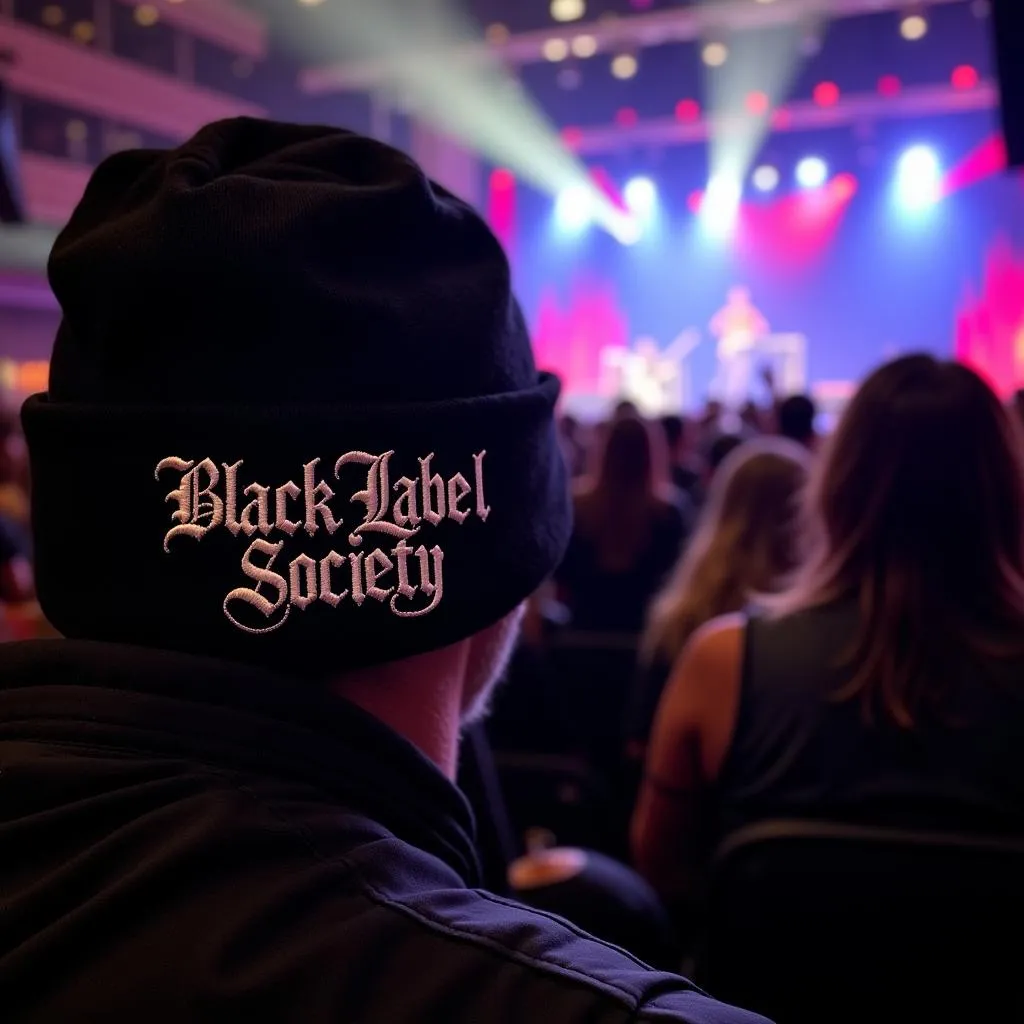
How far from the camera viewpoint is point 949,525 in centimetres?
161

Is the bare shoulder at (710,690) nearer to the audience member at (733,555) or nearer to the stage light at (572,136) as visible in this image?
the audience member at (733,555)

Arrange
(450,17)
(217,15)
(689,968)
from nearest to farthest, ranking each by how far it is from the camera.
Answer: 1. (689,968)
2. (450,17)
3. (217,15)

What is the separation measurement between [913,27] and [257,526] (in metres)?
13.0

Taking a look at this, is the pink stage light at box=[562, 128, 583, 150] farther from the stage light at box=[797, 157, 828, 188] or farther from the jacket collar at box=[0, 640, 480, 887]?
the jacket collar at box=[0, 640, 480, 887]

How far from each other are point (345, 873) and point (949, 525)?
130 centimetres

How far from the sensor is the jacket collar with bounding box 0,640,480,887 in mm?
625

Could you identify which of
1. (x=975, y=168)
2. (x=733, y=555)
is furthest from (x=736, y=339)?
(x=733, y=555)

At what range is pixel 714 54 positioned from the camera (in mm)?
12297

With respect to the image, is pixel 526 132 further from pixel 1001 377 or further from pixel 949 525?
pixel 949 525

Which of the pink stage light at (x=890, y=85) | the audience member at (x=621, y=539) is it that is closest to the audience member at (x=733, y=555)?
the audience member at (x=621, y=539)

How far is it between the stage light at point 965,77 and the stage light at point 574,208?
4694 mm

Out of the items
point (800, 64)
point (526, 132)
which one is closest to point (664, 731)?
point (800, 64)

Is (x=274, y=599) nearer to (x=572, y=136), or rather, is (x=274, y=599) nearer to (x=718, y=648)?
(x=718, y=648)

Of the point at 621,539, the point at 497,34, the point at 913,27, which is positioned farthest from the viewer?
the point at 497,34
